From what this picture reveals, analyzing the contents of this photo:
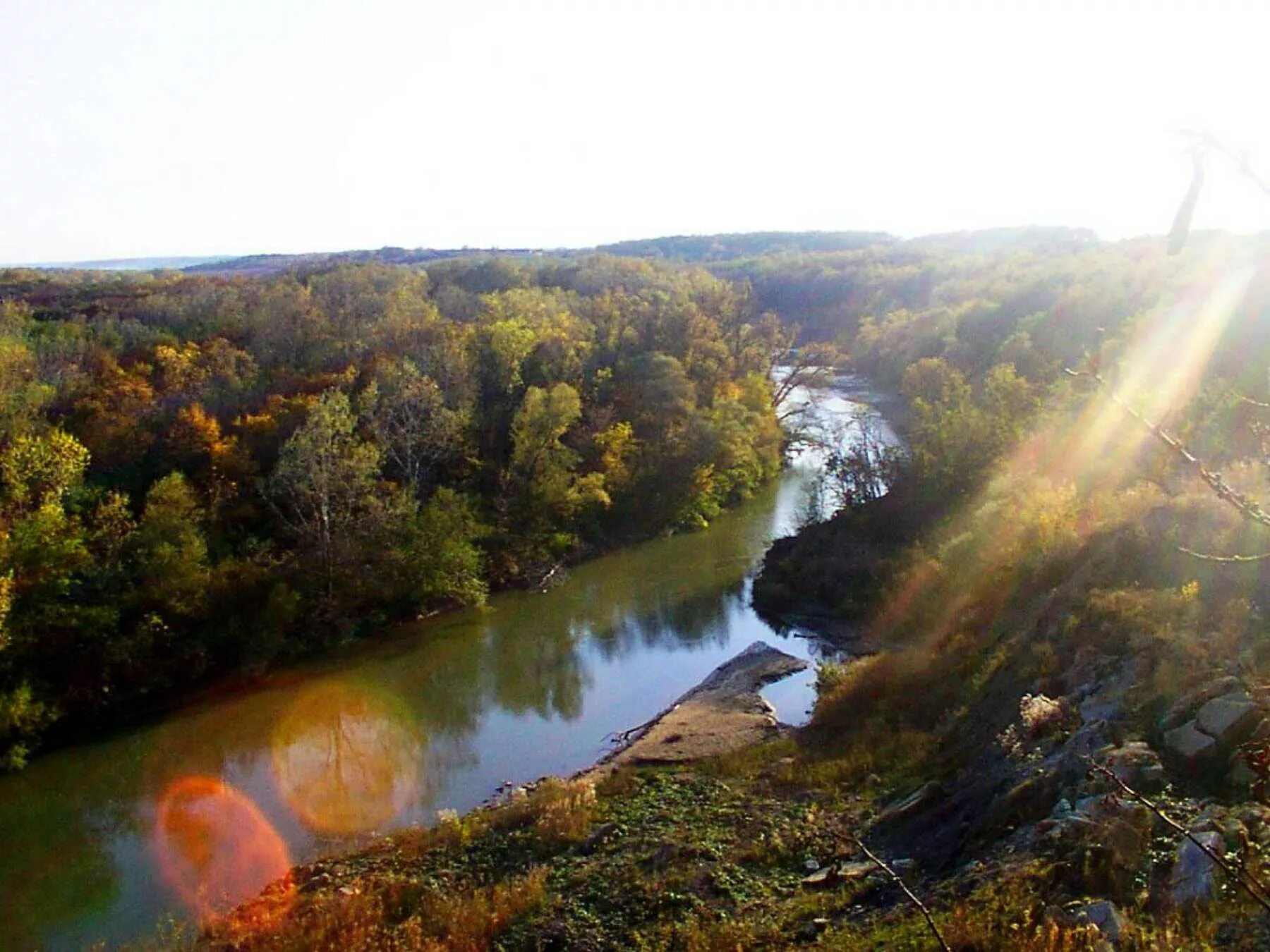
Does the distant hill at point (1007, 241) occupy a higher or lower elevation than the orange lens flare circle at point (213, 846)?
higher

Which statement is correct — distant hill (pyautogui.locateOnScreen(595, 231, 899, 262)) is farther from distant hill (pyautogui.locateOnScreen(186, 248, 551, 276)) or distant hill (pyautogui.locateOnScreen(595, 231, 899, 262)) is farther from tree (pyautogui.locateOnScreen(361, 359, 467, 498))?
tree (pyautogui.locateOnScreen(361, 359, 467, 498))

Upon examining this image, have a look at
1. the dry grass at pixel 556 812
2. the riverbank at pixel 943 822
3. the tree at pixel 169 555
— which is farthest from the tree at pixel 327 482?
the dry grass at pixel 556 812

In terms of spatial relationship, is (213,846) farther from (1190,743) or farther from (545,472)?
(545,472)

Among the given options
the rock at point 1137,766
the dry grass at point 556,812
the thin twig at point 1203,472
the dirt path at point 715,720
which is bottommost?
the dirt path at point 715,720

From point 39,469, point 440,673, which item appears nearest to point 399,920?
point 440,673

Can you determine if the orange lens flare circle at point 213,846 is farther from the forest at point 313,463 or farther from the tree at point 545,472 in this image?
the tree at point 545,472

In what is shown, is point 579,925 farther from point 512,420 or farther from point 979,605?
point 512,420
